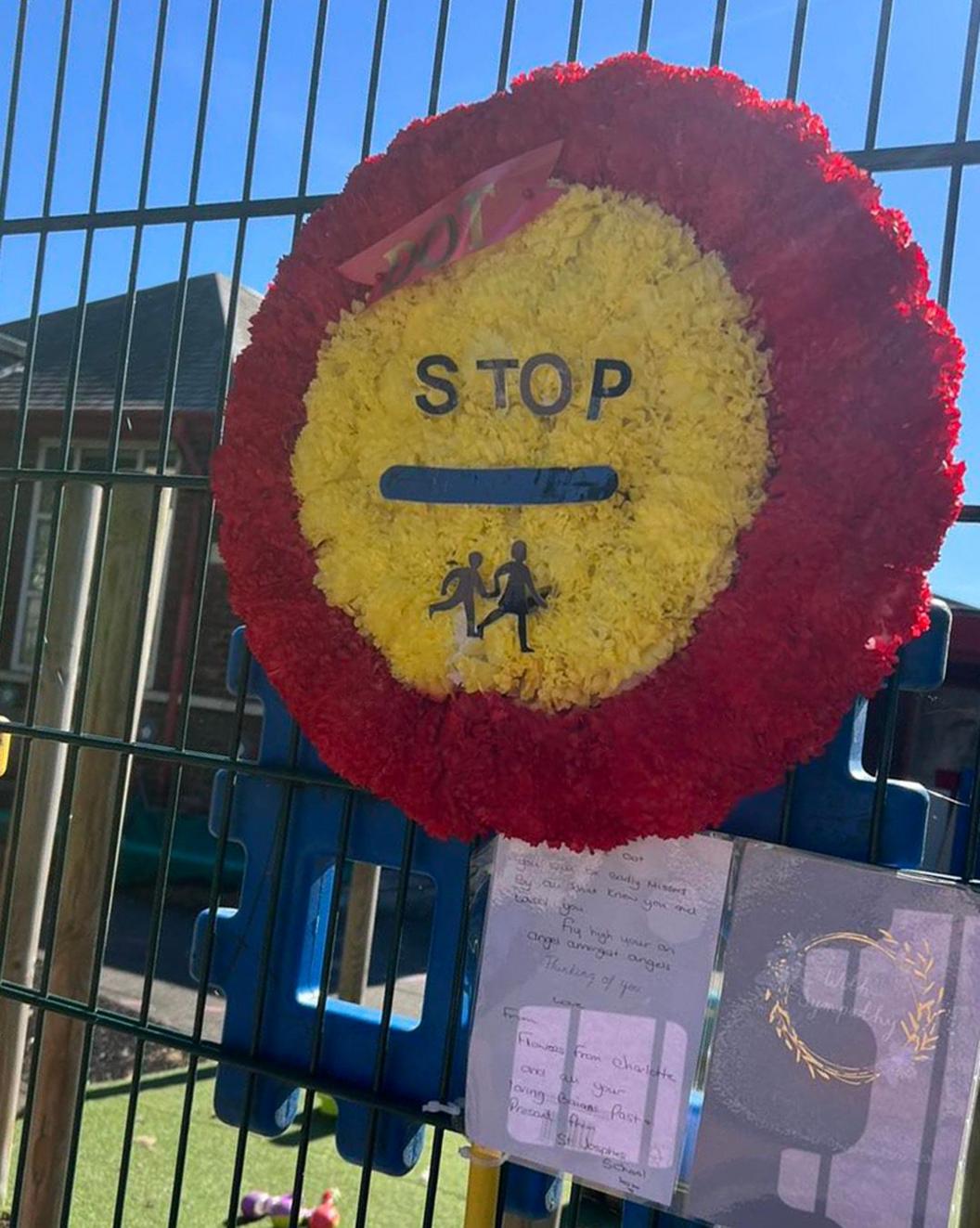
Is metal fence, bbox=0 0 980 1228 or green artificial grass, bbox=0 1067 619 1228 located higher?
metal fence, bbox=0 0 980 1228

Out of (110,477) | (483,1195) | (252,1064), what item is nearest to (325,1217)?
(252,1064)

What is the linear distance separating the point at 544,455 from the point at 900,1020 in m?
0.94

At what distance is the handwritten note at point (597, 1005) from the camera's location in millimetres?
1763

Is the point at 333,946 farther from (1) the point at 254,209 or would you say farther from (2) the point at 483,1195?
(1) the point at 254,209

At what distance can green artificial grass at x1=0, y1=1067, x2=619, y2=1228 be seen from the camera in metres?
3.58

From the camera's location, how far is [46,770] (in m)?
3.38

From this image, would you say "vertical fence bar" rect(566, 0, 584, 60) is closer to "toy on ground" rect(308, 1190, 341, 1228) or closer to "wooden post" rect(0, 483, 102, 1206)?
"wooden post" rect(0, 483, 102, 1206)

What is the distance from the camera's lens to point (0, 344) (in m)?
4.04

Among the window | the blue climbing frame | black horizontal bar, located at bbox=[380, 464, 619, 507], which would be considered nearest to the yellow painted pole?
the blue climbing frame

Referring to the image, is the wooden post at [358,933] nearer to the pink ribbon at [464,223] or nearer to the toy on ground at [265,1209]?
the toy on ground at [265,1209]

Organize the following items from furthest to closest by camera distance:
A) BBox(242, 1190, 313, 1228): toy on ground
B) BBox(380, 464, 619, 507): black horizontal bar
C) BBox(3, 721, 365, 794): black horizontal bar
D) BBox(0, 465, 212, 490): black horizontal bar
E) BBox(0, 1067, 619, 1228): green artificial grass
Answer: BBox(0, 1067, 619, 1228): green artificial grass, BBox(242, 1190, 313, 1228): toy on ground, BBox(0, 465, 212, 490): black horizontal bar, BBox(3, 721, 365, 794): black horizontal bar, BBox(380, 464, 619, 507): black horizontal bar

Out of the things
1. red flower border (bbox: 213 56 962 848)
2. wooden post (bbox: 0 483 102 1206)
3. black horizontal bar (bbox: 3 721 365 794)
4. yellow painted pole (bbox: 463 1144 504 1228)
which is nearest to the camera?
red flower border (bbox: 213 56 962 848)

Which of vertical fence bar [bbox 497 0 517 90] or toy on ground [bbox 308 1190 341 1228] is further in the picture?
toy on ground [bbox 308 1190 341 1228]

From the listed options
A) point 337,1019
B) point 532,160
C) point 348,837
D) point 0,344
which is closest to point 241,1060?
point 337,1019
